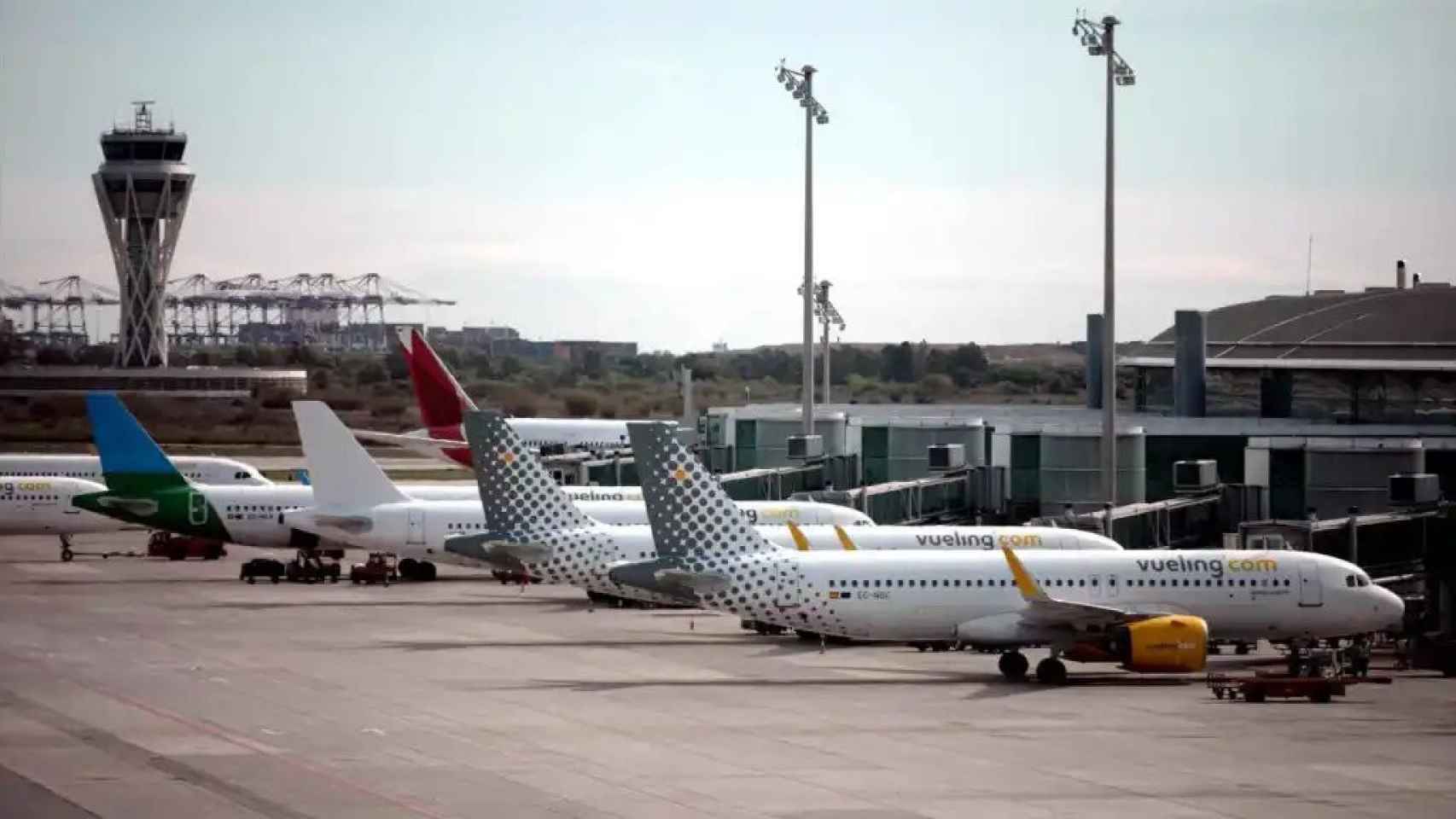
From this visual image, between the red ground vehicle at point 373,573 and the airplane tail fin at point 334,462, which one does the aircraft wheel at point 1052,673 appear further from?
the red ground vehicle at point 373,573

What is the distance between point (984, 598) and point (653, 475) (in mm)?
9743

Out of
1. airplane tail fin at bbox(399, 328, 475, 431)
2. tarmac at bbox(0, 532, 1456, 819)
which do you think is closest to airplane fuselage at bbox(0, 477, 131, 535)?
airplane tail fin at bbox(399, 328, 475, 431)

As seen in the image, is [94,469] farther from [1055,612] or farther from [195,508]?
[1055,612]

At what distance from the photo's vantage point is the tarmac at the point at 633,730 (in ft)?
136

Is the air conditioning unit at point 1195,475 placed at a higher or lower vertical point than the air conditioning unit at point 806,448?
lower

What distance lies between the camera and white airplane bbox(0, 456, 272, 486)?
117 meters

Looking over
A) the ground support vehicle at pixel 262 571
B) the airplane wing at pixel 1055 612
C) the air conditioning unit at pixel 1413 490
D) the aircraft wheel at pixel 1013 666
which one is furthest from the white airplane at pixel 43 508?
the air conditioning unit at pixel 1413 490

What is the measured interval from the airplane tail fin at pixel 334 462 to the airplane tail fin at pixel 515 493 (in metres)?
12.6

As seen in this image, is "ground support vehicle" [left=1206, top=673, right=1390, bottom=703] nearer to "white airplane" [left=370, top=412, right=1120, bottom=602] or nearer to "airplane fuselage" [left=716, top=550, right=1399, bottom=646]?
"airplane fuselage" [left=716, top=550, right=1399, bottom=646]

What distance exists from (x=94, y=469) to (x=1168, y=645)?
74084 mm

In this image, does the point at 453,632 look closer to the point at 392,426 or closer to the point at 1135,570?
the point at 1135,570

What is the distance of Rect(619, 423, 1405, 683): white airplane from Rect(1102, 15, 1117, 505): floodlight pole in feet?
47.5

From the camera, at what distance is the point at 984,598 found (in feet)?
198

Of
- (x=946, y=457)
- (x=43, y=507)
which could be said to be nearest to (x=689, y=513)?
(x=946, y=457)
